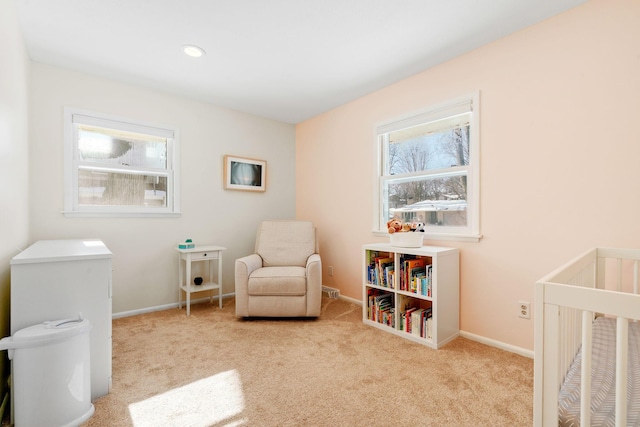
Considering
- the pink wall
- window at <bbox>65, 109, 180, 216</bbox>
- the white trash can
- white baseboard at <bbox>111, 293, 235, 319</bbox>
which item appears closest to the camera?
the white trash can

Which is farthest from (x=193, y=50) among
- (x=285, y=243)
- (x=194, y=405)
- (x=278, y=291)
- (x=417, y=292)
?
(x=417, y=292)

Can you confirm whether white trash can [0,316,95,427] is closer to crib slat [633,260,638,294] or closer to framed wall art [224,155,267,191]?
framed wall art [224,155,267,191]

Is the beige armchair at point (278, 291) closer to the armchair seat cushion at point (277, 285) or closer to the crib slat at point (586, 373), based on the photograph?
the armchair seat cushion at point (277, 285)

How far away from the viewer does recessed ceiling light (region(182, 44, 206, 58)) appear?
7.56 feet

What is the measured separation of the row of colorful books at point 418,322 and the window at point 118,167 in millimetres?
2509

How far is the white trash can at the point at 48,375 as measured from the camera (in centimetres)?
131

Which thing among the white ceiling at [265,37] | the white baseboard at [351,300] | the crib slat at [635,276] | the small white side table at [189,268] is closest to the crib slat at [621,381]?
the crib slat at [635,276]

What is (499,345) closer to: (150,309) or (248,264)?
(248,264)

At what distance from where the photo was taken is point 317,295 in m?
2.76

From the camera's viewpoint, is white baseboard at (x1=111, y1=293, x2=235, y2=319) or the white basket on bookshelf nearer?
the white basket on bookshelf

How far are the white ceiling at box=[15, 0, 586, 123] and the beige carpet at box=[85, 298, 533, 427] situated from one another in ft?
7.43

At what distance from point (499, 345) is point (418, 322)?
1.90 feet

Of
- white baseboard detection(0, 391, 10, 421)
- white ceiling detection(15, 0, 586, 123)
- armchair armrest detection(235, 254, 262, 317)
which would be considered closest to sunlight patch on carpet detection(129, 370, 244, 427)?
white baseboard detection(0, 391, 10, 421)

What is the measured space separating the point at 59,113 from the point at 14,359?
2.18m
